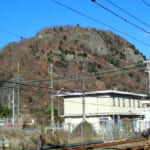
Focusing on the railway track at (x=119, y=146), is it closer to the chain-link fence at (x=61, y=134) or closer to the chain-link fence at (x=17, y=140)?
the chain-link fence at (x=61, y=134)

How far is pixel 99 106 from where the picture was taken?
42.6 m

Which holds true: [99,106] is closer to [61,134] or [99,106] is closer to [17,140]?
[61,134]

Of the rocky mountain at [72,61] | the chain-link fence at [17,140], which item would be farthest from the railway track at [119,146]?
the rocky mountain at [72,61]

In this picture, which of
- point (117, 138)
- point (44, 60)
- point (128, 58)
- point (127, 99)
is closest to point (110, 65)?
point (128, 58)

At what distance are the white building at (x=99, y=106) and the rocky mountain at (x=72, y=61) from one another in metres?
31.3

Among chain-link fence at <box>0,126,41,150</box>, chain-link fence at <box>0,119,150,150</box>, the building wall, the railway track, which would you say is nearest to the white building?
the building wall

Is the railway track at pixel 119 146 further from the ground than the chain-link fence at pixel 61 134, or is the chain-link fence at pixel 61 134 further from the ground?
the chain-link fence at pixel 61 134

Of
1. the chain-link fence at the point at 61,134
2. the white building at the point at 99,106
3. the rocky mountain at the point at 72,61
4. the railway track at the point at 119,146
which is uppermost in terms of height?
the rocky mountain at the point at 72,61

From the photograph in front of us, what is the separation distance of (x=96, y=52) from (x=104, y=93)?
271ft

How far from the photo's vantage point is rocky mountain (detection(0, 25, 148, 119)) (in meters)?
85.0

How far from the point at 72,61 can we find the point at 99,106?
6743 centimetres

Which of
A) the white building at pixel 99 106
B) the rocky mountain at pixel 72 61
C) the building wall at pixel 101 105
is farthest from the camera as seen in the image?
the rocky mountain at pixel 72 61

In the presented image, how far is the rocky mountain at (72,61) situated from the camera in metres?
85.0

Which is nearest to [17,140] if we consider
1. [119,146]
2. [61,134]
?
[61,134]
